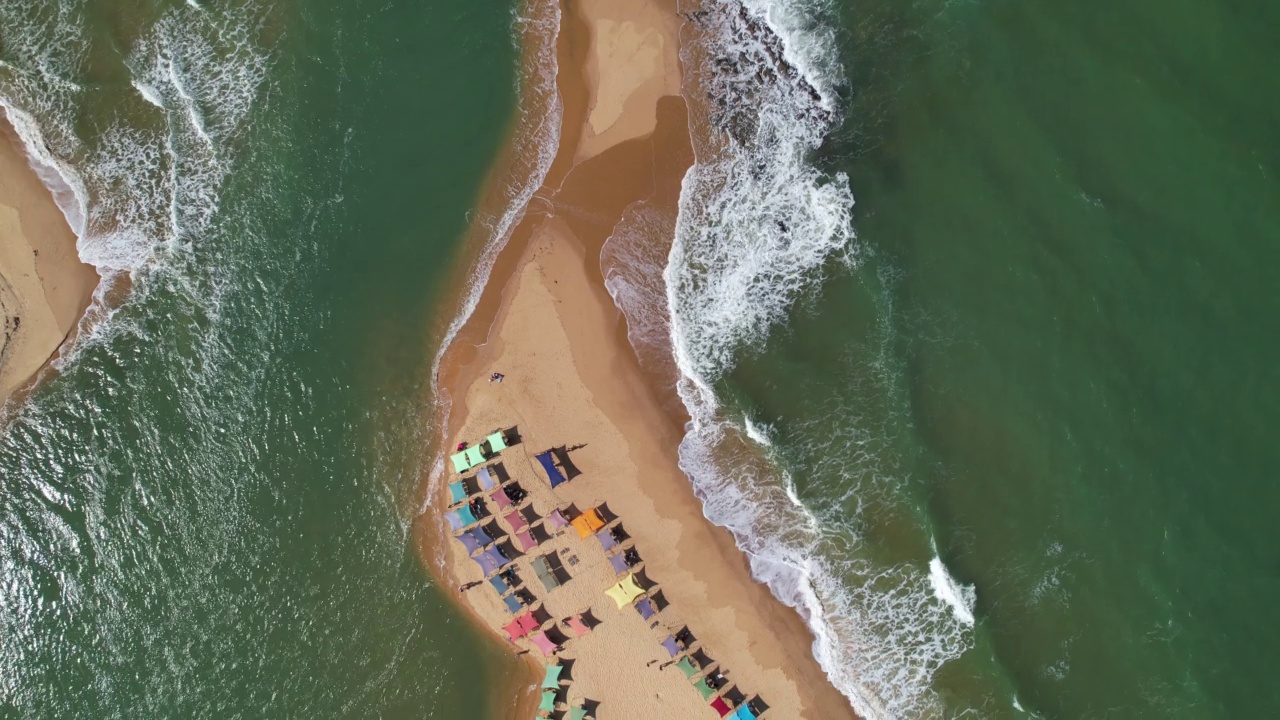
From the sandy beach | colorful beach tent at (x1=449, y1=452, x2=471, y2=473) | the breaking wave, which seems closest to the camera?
the breaking wave

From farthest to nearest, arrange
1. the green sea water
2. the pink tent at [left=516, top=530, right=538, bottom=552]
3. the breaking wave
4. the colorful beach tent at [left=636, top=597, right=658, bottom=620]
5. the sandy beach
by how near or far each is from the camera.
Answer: the sandy beach
the pink tent at [left=516, top=530, right=538, bottom=552]
the colorful beach tent at [left=636, top=597, right=658, bottom=620]
the breaking wave
the green sea water

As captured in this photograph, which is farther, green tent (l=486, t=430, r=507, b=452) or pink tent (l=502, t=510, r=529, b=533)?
pink tent (l=502, t=510, r=529, b=533)

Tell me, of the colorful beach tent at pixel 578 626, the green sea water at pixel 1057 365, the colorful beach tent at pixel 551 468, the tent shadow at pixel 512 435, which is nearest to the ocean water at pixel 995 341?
the green sea water at pixel 1057 365

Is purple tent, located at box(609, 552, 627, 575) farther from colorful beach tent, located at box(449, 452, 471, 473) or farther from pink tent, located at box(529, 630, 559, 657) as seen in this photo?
colorful beach tent, located at box(449, 452, 471, 473)

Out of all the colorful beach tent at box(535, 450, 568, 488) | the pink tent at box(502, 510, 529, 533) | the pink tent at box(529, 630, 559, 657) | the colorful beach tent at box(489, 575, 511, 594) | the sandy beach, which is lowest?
the pink tent at box(529, 630, 559, 657)

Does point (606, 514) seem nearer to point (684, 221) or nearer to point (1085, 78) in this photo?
point (684, 221)

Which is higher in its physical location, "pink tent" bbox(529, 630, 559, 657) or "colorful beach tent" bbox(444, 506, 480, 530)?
"colorful beach tent" bbox(444, 506, 480, 530)

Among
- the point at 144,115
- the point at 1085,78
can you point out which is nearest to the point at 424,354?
the point at 144,115

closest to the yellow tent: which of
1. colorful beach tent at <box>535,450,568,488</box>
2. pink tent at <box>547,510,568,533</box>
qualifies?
pink tent at <box>547,510,568,533</box>
